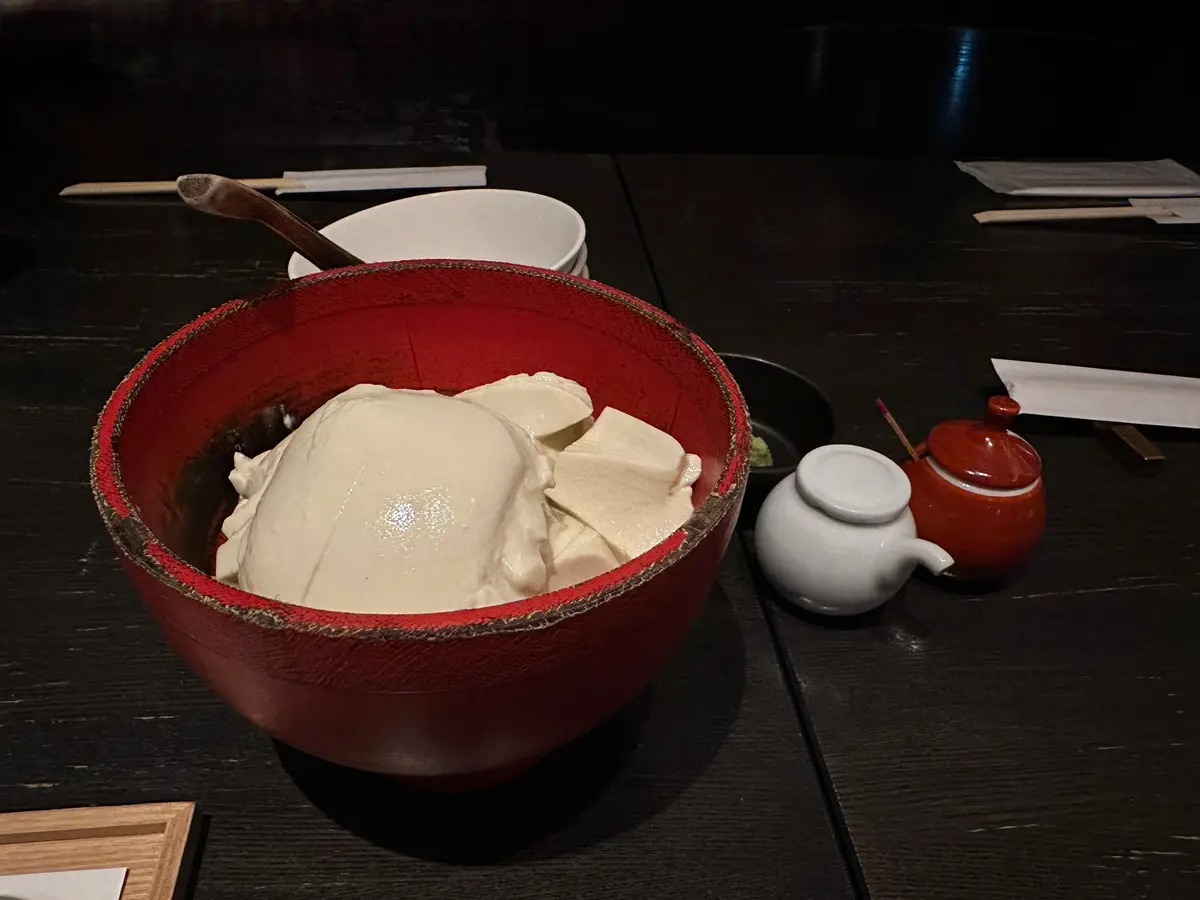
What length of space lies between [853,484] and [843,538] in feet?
0.17

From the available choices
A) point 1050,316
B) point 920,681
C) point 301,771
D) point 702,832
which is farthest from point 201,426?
point 1050,316

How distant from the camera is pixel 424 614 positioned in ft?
1.51

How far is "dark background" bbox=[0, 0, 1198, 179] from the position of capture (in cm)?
226

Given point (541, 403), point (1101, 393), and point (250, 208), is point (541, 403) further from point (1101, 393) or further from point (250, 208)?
point (1101, 393)

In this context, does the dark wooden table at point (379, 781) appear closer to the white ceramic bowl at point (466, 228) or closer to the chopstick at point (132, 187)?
the white ceramic bowl at point (466, 228)

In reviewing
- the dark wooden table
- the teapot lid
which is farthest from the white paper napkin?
the dark wooden table

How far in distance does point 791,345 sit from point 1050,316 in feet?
1.50

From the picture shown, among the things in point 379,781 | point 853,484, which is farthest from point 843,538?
point 379,781

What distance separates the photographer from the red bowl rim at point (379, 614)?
1.39 ft

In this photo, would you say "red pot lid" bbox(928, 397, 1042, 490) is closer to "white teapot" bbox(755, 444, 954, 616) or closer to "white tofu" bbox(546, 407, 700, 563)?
"white teapot" bbox(755, 444, 954, 616)

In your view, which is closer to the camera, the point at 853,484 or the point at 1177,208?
the point at 853,484

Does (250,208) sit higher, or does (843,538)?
(250,208)

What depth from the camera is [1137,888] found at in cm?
61

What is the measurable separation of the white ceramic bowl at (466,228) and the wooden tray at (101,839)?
2.47ft
